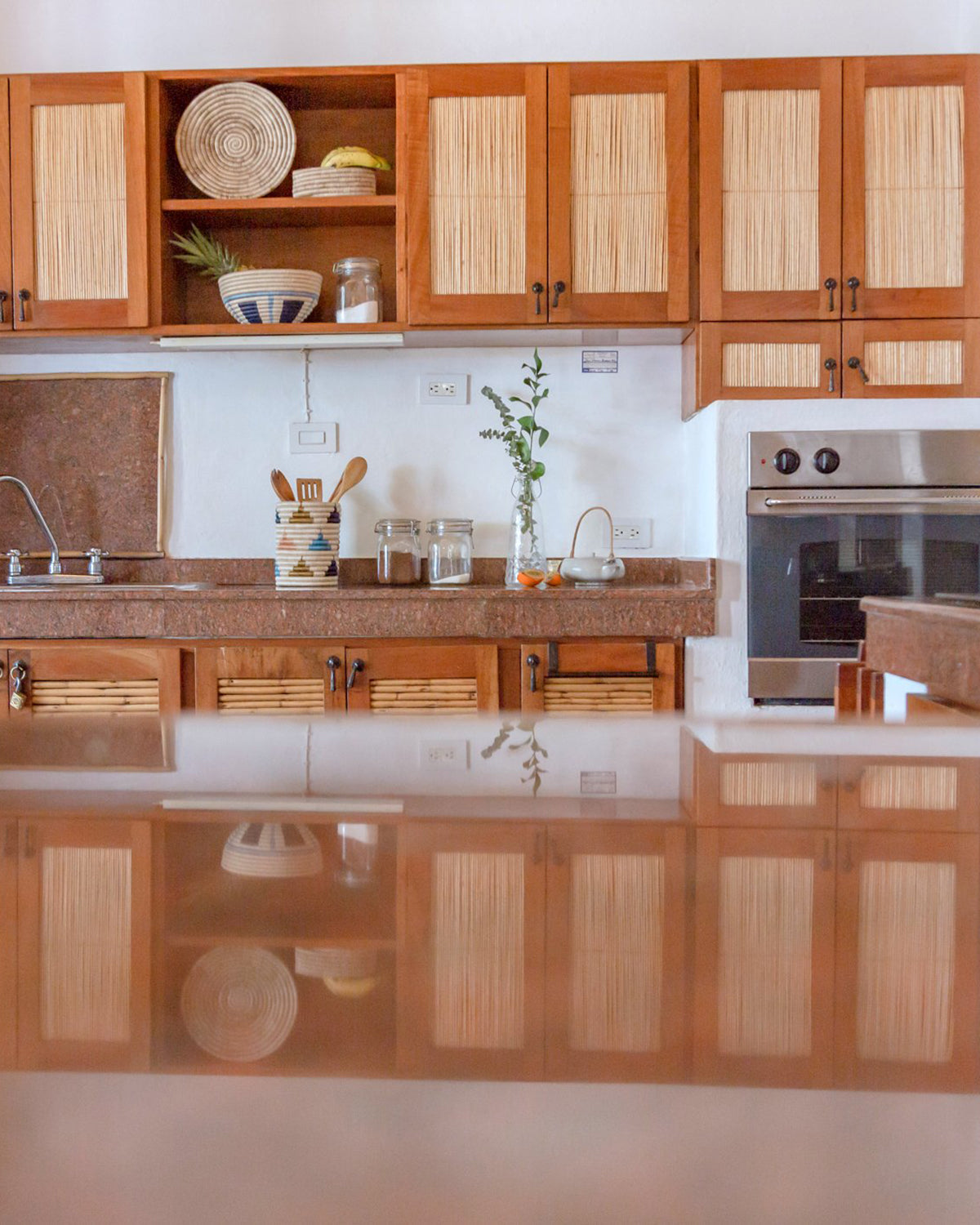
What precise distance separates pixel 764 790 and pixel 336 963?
163 mm

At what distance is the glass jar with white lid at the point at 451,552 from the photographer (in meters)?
3.01

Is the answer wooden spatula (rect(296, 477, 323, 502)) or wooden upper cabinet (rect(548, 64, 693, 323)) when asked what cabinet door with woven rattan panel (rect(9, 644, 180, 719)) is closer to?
wooden spatula (rect(296, 477, 323, 502))

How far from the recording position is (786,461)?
262cm

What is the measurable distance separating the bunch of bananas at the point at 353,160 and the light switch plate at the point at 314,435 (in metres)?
0.70

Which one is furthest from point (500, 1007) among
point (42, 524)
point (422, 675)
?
point (42, 524)

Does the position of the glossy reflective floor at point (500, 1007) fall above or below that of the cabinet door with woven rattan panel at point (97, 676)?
above

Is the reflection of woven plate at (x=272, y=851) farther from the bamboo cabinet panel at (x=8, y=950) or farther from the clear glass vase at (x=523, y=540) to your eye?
the clear glass vase at (x=523, y=540)

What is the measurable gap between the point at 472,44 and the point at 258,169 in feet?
2.44

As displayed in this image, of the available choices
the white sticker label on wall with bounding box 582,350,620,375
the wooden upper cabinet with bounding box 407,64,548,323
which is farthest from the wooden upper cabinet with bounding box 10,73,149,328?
the white sticker label on wall with bounding box 582,350,620,375

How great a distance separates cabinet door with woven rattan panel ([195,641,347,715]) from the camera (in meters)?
2.59

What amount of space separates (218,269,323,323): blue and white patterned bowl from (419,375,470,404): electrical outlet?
408 mm

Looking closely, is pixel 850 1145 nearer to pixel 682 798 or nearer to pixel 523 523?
pixel 682 798

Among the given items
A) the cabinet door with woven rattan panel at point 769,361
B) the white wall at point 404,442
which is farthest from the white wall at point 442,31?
the cabinet door with woven rattan panel at point 769,361

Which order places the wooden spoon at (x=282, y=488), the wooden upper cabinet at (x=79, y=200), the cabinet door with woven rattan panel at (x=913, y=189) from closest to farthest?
the cabinet door with woven rattan panel at (x=913, y=189)
the wooden upper cabinet at (x=79, y=200)
the wooden spoon at (x=282, y=488)
